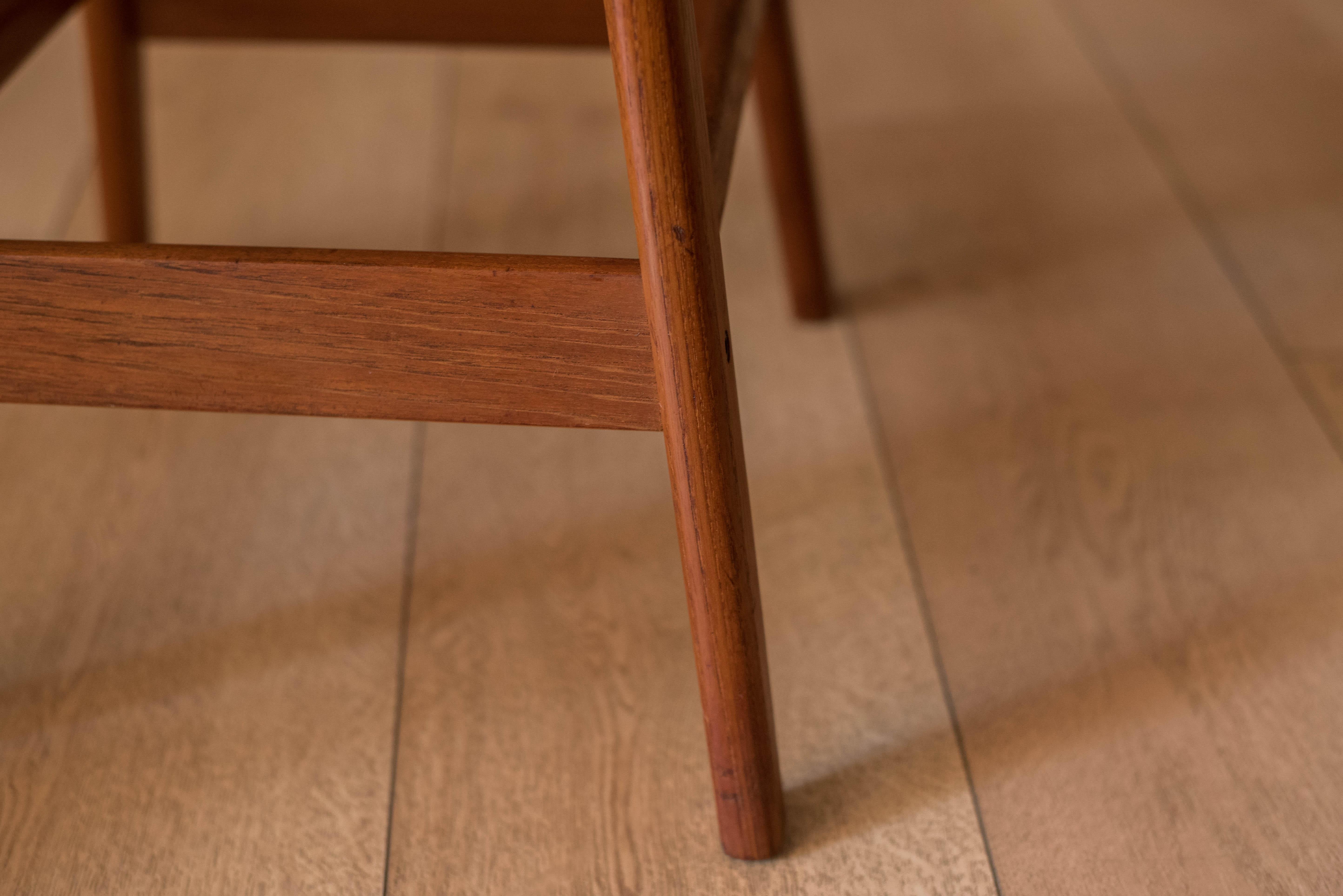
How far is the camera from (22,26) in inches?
26.0

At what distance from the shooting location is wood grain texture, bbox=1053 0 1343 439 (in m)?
0.93

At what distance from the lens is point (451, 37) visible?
0.84 meters

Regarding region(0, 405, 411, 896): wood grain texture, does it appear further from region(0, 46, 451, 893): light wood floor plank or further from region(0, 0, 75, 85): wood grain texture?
region(0, 0, 75, 85): wood grain texture

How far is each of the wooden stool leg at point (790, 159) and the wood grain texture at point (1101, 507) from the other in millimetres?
60

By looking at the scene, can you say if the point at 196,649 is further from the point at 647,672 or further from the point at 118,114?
the point at 118,114

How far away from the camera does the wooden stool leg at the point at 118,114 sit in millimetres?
869

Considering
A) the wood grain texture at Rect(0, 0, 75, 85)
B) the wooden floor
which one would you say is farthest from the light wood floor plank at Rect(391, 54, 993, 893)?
the wood grain texture at Rect(0, 0, 75, 85)

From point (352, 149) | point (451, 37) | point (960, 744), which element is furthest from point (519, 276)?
point (352, 149)

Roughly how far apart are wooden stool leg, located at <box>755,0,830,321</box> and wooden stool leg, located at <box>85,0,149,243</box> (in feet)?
1.54

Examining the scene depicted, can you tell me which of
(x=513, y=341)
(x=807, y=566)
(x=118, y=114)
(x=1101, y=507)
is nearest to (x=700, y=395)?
(x=513, y=341)

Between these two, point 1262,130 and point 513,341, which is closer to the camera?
point 513,341

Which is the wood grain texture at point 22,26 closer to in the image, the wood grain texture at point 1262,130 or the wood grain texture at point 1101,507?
the wood grain texture at point 1101,507

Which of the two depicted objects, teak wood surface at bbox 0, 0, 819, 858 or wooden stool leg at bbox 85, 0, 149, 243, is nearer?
teak wood surface at bbox 0, 0, 819, 858

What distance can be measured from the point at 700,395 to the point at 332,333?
0.52ft
